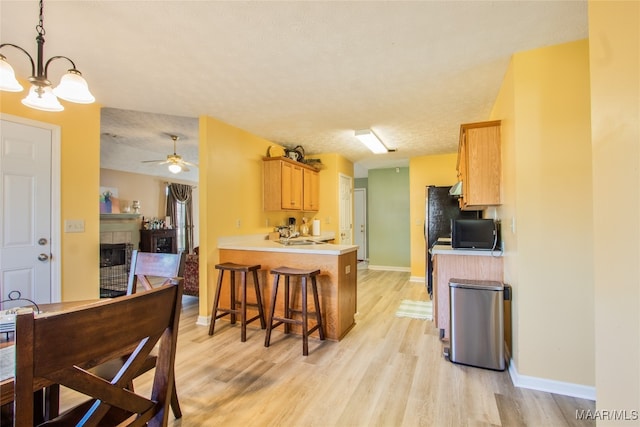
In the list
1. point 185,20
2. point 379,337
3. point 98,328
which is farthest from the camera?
point 379,337

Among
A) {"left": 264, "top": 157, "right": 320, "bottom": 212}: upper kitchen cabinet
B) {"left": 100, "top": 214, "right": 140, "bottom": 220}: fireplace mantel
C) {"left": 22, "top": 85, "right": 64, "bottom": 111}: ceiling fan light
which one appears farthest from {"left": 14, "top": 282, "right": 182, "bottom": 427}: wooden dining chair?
{"left": 100, "top": 214, "right": 140, "bottom": 220}: fireplace mantel

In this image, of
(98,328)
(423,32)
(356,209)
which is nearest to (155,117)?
(423,32)

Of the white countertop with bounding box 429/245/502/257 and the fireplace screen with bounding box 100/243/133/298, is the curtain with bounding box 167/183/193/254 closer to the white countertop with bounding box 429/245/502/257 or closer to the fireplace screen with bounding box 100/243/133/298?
the fireplace screen with bounding box 100/243/133/298

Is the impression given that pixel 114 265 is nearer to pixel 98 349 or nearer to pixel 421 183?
pixel 98 349

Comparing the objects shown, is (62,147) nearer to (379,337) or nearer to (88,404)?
(88,404)

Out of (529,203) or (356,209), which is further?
(356,209)

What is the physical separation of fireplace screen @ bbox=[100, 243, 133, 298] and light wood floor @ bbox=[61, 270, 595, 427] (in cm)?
308

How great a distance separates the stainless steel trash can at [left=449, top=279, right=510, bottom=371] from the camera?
2273 millimetres

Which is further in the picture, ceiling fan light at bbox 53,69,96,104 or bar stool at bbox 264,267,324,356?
bar stool at bbox 264,267,324,356

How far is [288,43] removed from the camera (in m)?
1.97

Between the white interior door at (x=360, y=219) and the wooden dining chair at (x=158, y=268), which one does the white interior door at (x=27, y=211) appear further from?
the white interior door at (x=360, y=219)

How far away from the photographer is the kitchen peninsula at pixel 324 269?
9.66 feet

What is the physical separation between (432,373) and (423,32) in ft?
7.93

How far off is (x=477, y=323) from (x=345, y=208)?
359 cm
